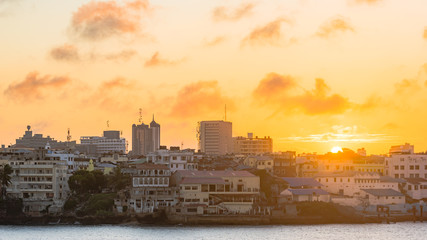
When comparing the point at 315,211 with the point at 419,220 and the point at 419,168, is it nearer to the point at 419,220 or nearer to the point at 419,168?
the point at 419,220

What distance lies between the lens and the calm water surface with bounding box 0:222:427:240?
84438 mm

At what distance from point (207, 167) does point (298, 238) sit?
42689mm

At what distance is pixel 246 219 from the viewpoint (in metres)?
98.4

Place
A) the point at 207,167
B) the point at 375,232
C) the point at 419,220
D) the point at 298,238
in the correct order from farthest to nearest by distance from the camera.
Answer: the point at 207,167
the point at 419,220
the point at 375,232
the point at 298,238

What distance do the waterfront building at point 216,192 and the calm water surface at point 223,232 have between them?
555 centimetres

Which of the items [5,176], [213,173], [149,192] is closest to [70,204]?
[5,176]

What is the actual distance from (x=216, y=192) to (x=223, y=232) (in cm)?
1313

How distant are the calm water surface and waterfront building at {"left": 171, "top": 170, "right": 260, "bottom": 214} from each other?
5.55m

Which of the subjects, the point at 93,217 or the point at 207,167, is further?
the point at 207,167

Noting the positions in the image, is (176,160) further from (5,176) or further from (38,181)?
(5,176)

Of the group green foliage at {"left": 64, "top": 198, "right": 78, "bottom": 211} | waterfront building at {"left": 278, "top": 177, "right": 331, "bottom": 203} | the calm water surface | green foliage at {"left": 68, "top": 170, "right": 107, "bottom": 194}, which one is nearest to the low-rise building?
waterfront building at {"left": 278, "top": 177, "right": 331, "bottom": 203}

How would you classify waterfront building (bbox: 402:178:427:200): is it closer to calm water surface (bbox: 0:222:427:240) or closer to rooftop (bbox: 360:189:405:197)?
rooftop (bbox: 360:189:405:197)

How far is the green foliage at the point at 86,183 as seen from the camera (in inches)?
4306

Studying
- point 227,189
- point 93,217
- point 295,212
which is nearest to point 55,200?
point 93,217
